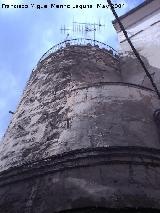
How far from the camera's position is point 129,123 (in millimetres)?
11211

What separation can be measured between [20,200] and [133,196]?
A: 265cm

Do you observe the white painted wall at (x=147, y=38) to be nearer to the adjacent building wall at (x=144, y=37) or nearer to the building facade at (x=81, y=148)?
the adjacent building wall at (x=144, y=37)

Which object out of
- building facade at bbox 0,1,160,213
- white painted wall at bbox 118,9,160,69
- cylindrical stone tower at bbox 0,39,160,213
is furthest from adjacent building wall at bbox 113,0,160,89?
cylindrical stone tower at bbox 0,39,160,213

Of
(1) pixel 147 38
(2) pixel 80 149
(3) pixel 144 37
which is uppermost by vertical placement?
(3) pixel 144 37

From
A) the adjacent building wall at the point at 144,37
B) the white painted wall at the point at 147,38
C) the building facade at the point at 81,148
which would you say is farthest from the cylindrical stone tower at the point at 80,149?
the white painted wall at the point at 147,38

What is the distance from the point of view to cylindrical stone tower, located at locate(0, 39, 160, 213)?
8562mm

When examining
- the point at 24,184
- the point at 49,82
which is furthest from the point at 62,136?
the point at 49,82

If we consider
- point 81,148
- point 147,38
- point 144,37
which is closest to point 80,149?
point 81,148

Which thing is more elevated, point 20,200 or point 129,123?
point 129,123

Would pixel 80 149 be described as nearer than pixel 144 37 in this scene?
Yes

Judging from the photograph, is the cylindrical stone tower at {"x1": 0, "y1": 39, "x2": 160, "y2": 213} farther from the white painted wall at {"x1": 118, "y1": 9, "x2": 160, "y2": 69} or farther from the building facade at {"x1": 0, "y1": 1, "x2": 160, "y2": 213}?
the white painted wall at {"x1": 118, "y1": 9, "x2": 160, "y2": 69}

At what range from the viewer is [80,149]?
31.8ft

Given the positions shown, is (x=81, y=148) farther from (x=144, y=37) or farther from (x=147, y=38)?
(x=144, y=37)

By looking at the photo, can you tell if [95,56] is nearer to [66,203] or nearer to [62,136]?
[62,136]
